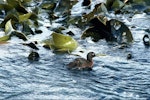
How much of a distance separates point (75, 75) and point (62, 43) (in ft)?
4.73

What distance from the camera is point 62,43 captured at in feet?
27.0

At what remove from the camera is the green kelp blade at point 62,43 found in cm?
817

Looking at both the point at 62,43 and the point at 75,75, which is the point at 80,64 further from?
the point at 62,43

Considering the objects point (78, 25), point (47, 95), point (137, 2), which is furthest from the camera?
point (137, 2)

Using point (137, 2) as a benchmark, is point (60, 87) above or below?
below

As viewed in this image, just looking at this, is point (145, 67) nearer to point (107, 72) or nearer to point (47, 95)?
point (107, 72)

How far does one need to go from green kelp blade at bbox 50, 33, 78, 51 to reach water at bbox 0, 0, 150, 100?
0.42 feet

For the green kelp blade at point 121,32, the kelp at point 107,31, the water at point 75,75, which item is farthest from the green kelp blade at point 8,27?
the green kelp blade at point 121,32

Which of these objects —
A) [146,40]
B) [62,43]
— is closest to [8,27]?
[62,43]

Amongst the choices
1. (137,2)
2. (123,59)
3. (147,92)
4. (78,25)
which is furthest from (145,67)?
(137,2)

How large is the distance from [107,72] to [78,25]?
3.32 metres

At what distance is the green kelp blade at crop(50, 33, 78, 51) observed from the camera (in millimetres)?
8172

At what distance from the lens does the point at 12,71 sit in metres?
7.03

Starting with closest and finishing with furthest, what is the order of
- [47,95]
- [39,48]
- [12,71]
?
[47,95]
[12,71]
[39,48]
